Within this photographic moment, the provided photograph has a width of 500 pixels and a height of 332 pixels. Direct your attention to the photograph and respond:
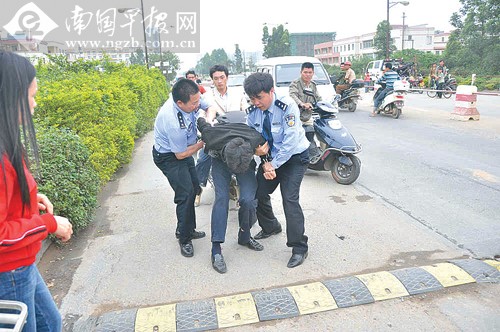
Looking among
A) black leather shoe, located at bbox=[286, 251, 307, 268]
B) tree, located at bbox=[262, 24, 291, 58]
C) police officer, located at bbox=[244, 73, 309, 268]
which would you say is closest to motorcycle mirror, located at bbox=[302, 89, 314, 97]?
police officer, located at bbox=[244, 73, 309, 268]

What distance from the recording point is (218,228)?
3406 mm

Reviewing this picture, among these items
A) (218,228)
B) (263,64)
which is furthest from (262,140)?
(263,64)

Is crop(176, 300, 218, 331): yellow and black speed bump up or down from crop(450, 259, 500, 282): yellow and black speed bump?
down

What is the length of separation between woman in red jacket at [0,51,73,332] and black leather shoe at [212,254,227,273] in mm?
1770

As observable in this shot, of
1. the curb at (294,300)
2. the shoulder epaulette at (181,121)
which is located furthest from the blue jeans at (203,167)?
the curb at (294,300)

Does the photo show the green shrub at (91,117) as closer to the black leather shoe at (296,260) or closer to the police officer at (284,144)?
the police officer at (284,144)

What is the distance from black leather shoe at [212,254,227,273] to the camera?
340 centimetres

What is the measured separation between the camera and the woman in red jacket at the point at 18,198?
5.07 ft

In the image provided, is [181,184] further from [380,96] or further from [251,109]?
[380,96]

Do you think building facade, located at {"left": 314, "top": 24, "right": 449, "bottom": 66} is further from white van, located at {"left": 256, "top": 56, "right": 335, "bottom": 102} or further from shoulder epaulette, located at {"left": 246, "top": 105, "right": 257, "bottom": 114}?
shoulder epaulette, located at {"left": 246, "top": 105, "right": 257, "bottom": 114}

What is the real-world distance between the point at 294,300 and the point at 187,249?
1233mm

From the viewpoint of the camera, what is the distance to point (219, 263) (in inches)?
135

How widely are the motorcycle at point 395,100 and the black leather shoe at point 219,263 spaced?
9081mm

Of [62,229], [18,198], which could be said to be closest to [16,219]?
[18,198]
